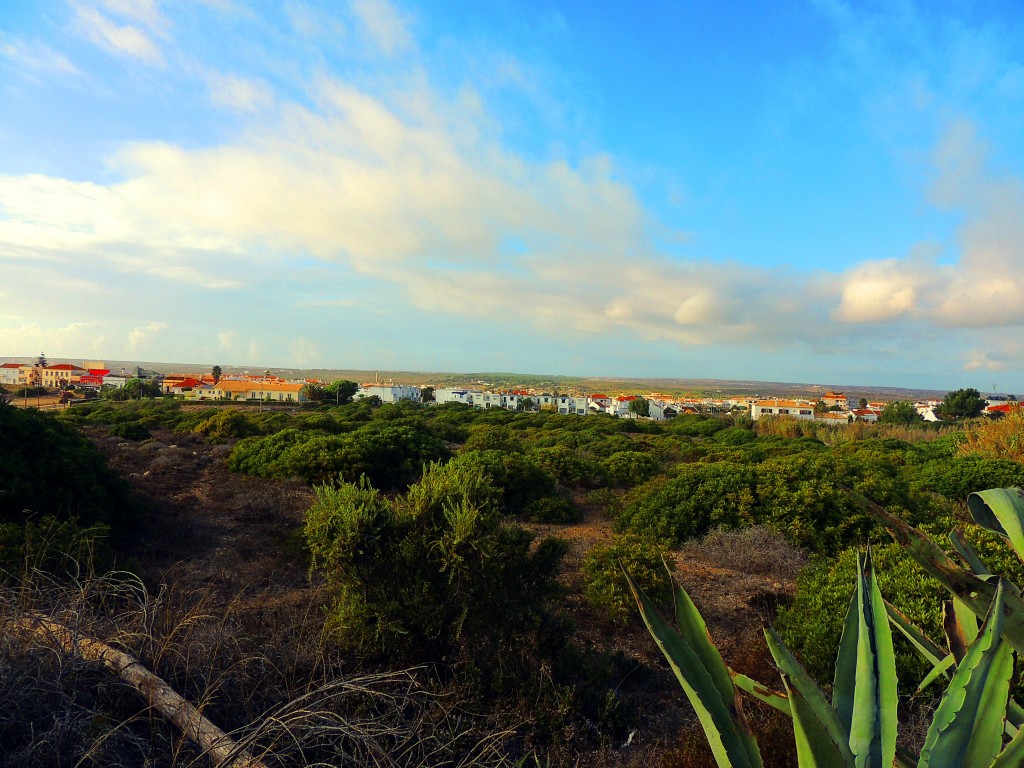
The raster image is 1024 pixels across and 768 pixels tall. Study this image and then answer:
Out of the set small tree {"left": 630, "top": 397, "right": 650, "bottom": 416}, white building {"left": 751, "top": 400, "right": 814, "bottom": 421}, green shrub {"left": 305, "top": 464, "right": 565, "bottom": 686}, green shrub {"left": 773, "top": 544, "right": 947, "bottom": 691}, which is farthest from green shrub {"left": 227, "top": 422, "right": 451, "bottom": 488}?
white building {"left": 751, "top": 400, "right": 814, "bottom": 421}

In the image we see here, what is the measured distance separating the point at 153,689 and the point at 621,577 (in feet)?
A: 11.5

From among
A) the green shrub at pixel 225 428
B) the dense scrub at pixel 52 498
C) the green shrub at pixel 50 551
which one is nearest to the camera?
the green shrub at pixel 50 551

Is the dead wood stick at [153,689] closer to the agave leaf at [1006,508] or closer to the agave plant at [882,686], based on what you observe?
the agave plant at [882,686]

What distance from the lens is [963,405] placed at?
4266cm

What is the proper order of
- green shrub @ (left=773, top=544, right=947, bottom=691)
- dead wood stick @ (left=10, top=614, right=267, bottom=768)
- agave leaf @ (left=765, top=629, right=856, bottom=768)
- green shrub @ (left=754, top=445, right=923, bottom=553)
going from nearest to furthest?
agave leaf @ (left=765, top=629, right=856, bottom=768) → dead wood stick @ (left=10, top=614, right=267, bottom=768) → green shrub @ (left=773, top=544, right=947, bottom=691) → green shrub @ (left=754, top=445, right=923, bottom=553)

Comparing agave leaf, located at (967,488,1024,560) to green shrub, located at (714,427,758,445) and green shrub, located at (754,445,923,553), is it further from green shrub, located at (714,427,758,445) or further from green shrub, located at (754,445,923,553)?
green shrub, located at (714,427,758,445)

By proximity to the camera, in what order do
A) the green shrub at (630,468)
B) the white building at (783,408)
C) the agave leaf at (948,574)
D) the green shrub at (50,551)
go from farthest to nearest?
the white building at (783,408), the green shrub at (630,468), the green shrub at (50,551), the agave leaf at (948,574)

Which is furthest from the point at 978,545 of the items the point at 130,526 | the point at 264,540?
the point at 130,526

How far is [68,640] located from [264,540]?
4.08m

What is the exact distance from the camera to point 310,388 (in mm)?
51000

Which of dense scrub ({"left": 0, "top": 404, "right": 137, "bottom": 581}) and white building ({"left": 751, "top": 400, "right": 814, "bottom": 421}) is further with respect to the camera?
white building ({"left": 751, "top": 400, "right": 814, "bottom": 421})

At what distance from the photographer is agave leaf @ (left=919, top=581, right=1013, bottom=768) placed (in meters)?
1.26

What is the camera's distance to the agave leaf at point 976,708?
126 cm

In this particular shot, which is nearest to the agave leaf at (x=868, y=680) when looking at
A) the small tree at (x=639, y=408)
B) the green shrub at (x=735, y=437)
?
the green shrub at (x=735, y=437)
